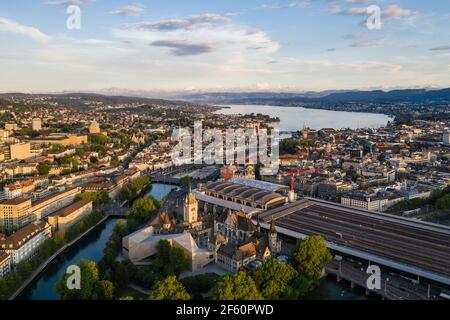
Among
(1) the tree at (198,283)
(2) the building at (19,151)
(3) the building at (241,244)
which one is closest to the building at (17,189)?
(2) the building at (19,151)

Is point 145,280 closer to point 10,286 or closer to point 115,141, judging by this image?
point 10,286

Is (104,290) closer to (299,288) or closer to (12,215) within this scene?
(299,288)

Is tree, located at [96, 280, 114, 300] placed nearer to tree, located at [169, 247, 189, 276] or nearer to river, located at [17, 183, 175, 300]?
river, located at [17, 183, 175, 300]

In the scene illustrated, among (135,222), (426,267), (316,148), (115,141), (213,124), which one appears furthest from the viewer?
(213,124)

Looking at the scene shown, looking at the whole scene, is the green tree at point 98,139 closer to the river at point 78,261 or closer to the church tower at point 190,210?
the river at point 78,261

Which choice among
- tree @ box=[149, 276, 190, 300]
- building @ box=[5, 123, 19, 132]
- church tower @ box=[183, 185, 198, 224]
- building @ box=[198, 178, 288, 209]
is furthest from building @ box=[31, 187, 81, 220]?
building @ box=[5, 123, 19, 132]
